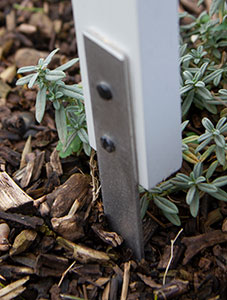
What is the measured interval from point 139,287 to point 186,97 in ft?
2.57

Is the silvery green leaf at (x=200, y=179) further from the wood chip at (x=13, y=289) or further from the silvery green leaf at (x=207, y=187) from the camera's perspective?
the wood chip at (x=13, y=289)

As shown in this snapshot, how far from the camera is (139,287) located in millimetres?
1681

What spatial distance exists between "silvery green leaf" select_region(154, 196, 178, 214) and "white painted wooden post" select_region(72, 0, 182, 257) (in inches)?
8.9

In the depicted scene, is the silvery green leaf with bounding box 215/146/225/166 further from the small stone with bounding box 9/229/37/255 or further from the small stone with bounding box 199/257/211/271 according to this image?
the small stone with bounding box 9/229/37/255

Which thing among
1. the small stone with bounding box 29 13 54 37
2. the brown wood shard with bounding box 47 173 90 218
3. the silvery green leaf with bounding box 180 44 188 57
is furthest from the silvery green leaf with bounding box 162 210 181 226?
the small stone with bounding box 29 13 54 37

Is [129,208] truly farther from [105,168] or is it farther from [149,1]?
[149,1]

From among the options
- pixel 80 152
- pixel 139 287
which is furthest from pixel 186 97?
pixel 139 287

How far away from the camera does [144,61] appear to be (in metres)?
1.30

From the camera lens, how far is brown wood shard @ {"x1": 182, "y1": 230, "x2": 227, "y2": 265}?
1745 millimetres

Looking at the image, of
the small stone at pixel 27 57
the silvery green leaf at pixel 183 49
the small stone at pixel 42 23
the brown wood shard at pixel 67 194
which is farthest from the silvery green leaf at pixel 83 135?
the small stone at pixel 42 23

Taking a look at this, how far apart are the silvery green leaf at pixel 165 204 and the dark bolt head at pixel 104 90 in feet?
1.66

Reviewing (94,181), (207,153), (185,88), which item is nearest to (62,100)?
(94,181)

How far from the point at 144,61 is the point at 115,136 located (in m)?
0.28

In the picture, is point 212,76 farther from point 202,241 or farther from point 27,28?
point 27,28
